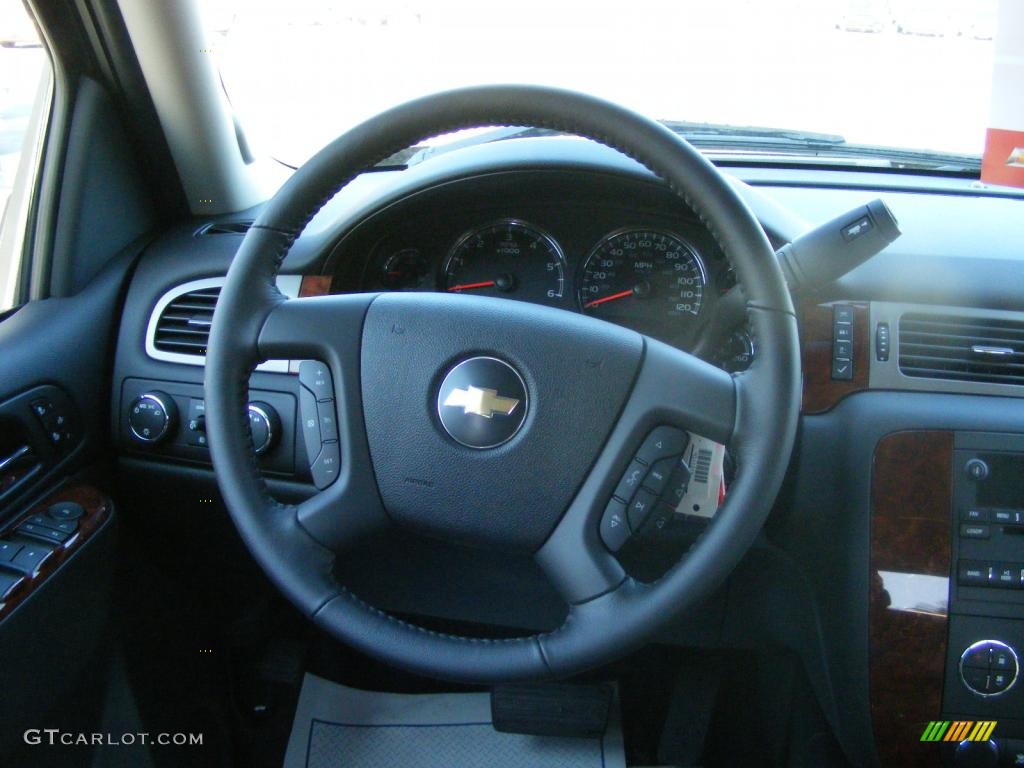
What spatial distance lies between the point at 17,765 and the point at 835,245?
1.47 metres

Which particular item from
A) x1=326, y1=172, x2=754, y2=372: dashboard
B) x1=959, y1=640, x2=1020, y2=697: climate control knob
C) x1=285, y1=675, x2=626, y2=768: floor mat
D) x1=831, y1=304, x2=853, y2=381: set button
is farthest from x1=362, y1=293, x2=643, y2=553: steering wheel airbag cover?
x1=285, y1=675, x2=626, y2=768: floor mat

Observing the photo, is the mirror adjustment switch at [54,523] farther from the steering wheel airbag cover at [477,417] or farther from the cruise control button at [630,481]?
the cruise control button at [630,481]

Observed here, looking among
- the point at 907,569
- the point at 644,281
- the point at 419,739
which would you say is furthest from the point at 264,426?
the point at 907,569

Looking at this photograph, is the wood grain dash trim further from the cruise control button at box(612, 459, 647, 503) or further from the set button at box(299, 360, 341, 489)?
the set button at box(299, 360, 341, 489)

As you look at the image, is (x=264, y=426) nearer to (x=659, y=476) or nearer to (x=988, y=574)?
(x=659, y=476)

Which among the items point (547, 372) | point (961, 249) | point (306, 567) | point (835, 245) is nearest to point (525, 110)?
point (547, 372)

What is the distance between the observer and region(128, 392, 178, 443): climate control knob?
5.79 ft

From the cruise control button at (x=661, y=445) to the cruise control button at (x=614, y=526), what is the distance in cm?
7

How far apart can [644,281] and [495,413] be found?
55 cm

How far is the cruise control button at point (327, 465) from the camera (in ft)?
4.31

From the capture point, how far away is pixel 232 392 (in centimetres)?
126

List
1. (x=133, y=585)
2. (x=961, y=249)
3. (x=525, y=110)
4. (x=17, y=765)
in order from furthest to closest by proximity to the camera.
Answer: (x=133, y=585) → (x=961, y=249) → (x=17, y=765) → (x=525, y=110)

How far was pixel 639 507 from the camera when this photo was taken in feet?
3.99

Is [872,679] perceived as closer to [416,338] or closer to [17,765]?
[416,338]
